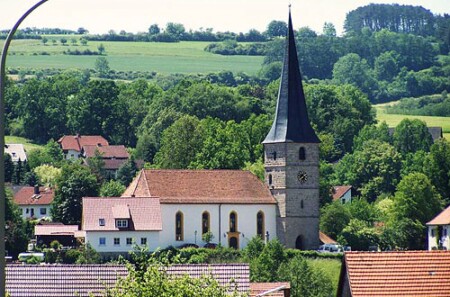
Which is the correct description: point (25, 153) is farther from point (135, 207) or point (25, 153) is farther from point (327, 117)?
point (135, 207)

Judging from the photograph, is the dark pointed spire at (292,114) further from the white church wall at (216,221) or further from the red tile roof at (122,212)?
the red tile roof at (122,212)

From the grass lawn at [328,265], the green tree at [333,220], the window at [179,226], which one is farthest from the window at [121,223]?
the grass lawn at [328,265]

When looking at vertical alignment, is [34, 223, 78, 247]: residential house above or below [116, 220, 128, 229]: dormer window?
below

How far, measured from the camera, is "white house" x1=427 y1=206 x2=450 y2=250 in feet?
313

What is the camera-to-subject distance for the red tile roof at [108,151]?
163000mm

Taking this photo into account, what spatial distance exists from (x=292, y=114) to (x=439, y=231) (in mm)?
9404

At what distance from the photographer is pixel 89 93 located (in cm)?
17675

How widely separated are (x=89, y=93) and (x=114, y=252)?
8002 cm

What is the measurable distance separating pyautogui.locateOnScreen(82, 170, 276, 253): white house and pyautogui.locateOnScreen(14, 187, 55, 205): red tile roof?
38696 millimetres

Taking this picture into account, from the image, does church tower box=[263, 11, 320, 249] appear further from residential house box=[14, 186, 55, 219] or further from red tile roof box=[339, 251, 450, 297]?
red tile roof box=[339, 251, 450, 297]

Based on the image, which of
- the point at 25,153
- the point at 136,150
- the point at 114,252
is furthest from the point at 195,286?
the point at 25,153

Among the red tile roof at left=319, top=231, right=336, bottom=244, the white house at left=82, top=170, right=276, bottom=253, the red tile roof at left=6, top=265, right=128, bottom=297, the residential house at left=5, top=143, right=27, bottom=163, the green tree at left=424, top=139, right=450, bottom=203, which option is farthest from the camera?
the residential house at left=5, top=143, right=27, bottom=163

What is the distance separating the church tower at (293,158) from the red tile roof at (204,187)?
894 millimetres

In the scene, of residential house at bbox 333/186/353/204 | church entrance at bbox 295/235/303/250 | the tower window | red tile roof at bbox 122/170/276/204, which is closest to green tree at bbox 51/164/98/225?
red tile roof at bbox 122/170/276/204
